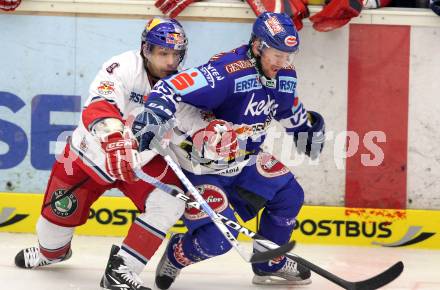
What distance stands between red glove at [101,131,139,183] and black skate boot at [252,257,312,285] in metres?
0.86

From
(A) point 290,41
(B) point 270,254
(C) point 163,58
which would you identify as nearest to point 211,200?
(B) point 270,254

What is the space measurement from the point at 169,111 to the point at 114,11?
4.57 ft

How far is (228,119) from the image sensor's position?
450cm

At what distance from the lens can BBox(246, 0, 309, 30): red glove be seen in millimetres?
5355

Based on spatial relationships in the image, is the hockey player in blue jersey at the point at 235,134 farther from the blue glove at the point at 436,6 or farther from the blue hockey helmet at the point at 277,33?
the blue glove at the point at 436,6

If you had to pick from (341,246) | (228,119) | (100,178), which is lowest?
(341,246)

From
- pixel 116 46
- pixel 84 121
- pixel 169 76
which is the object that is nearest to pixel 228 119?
pixel 169 76

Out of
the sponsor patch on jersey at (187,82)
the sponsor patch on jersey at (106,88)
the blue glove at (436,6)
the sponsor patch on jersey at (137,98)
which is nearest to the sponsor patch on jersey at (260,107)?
the sponsor patch on jersey at (187,82)

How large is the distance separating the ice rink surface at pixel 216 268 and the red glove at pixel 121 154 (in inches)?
24.3

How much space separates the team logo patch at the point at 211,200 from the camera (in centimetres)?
441

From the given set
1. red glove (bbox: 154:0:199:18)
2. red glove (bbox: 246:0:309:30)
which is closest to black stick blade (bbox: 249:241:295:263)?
red glove (bbox: 246:0:309:30)

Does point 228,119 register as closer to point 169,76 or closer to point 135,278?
point 169,76

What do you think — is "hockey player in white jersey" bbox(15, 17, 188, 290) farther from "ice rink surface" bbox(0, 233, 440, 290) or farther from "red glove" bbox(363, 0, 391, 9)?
"red glove" bbox(363, 0, 391, 9)

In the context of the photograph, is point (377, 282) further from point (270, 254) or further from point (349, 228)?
point (349, 228)
